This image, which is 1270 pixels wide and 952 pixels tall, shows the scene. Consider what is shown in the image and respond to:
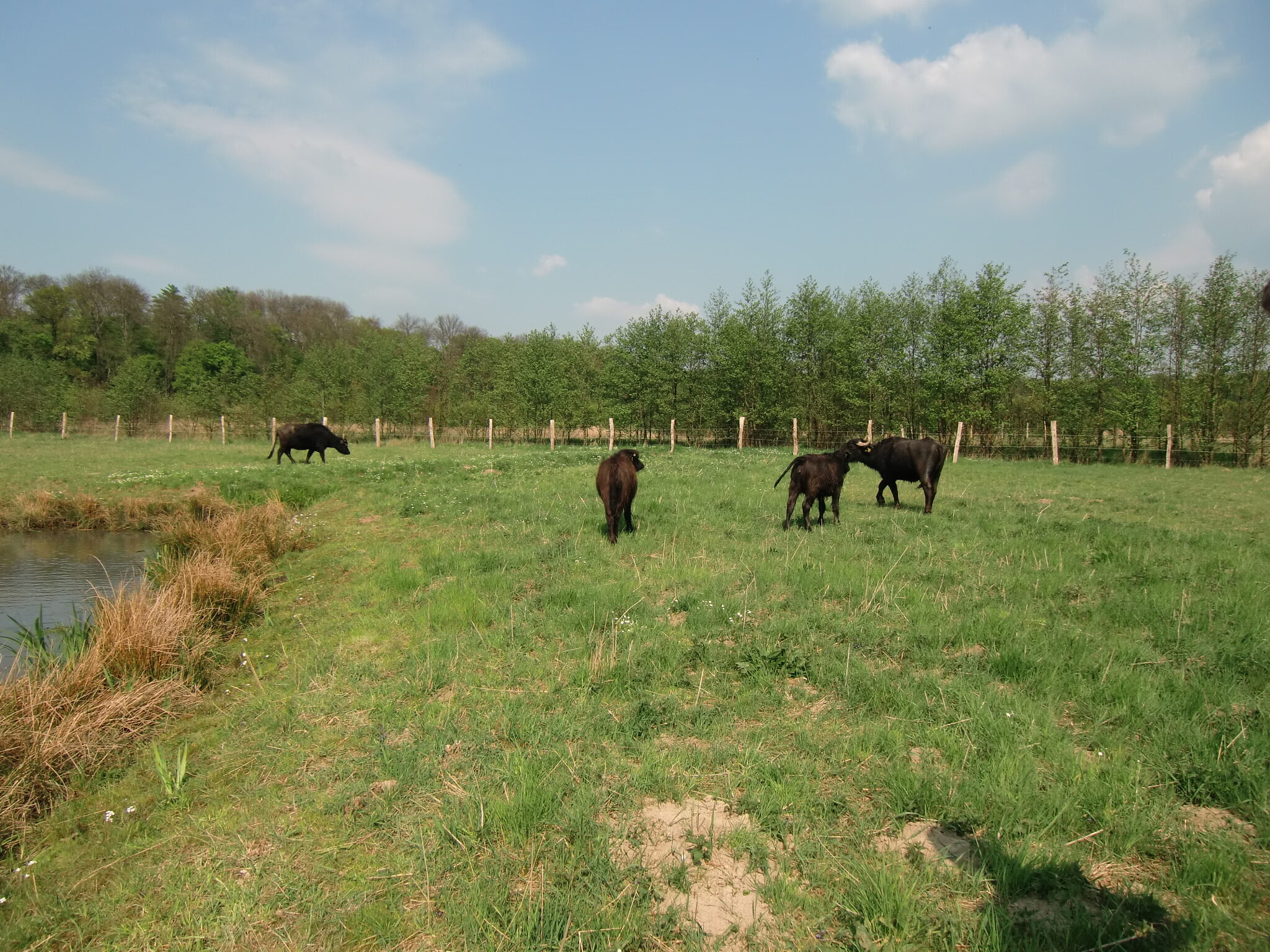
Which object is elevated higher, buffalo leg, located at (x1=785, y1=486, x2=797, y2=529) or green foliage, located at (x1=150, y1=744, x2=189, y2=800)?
buffalo leg, located at (x1=785, y1=486, x2=797, y2=529)

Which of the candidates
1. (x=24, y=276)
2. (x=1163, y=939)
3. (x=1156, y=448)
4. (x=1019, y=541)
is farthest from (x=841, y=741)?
(x=24, y=276)

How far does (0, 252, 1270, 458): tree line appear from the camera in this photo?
32469 mm

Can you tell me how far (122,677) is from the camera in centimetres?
603

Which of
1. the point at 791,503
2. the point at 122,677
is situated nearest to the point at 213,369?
the point at 122,677

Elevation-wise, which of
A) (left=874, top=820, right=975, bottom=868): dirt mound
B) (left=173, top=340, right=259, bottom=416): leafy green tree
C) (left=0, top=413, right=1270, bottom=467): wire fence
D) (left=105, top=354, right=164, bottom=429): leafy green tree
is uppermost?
(left=173, top=340, right=259, bottom=416): leafy green tree

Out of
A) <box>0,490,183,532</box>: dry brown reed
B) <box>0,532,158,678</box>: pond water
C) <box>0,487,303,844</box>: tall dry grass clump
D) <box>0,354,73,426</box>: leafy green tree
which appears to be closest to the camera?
<box>0,487,303,844</box>: tall dry grass clump

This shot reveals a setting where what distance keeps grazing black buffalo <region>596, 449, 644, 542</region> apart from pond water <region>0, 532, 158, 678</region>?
254 inches

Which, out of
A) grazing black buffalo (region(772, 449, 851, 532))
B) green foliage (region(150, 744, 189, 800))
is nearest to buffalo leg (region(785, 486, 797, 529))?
grazing black buffalo (region(772, 449, 851, 532))

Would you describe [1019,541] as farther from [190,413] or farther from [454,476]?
[190,413]

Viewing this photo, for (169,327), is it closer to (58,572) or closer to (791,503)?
(58,572)

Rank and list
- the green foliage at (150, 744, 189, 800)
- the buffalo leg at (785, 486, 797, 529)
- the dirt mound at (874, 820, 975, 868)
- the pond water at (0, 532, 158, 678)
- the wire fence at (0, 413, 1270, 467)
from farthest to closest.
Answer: the wire fence at (0, 413, 1270, 467), the buffalo leg at (785, 486, 797, 529), the pond water at (0, 532, 158, 678), the green foliage at (150, 744, 189, 800), the dirt mound at (874, 820, 975, 868)

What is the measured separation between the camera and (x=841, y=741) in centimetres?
439

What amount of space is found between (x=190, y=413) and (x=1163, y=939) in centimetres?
5703

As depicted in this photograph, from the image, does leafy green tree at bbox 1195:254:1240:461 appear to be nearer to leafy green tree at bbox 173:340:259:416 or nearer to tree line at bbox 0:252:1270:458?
tree line at bbox 0:252:1270:458
